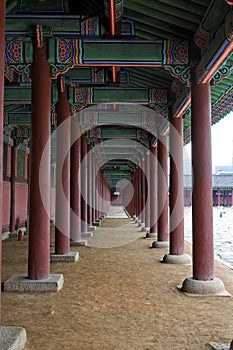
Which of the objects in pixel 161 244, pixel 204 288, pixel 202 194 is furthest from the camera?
pixel 161 244

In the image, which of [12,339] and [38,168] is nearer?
[12,339]

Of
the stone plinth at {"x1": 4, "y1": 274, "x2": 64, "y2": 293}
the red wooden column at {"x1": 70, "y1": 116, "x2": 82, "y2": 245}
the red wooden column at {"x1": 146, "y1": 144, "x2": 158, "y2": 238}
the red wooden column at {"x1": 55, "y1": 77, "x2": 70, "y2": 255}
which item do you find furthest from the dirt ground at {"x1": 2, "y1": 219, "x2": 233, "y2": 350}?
the red wooden column at {"x1": 146, "y1": 144, "x2": 158, "y2": 238}

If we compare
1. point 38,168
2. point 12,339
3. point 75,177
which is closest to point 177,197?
point 75,177

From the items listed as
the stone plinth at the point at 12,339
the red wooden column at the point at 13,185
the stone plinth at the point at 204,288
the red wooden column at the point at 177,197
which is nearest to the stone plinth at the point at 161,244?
the red wooden column at the point at 177,197

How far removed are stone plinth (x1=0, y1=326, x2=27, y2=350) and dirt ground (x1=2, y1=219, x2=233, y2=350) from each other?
0.22 meters

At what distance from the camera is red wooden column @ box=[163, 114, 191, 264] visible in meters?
9.40

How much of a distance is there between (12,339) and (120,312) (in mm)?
1931

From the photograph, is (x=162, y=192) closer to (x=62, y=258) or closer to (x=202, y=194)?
(x=62, y=258)

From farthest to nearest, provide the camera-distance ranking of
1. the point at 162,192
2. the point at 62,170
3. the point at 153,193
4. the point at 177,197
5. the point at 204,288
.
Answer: the point at 153,193, the point at 162,192, the point at 177,197, the point at 62,170, the point at 204,288

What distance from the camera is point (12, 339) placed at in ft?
12.8

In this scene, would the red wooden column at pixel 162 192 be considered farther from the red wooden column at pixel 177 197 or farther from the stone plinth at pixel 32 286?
the stone plinth at pixel 32 286

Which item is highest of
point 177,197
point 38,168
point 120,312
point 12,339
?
point 38,168

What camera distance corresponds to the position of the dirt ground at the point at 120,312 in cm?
441

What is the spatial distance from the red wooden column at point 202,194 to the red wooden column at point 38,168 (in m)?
2.57
